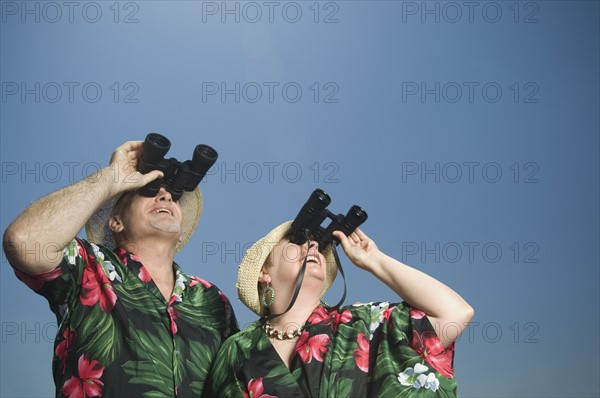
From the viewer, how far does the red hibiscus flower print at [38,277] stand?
3.59m

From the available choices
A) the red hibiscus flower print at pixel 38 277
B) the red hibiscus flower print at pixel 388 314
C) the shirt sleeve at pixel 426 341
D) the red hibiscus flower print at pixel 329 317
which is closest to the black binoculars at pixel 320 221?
the red hibiscus flower print at pixel 329 317

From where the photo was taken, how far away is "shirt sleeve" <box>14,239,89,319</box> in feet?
11.9

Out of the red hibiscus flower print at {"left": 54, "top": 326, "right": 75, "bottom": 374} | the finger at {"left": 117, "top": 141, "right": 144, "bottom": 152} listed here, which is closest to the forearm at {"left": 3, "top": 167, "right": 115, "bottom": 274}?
the red hibiscus flower print at {"left": 54, "top": 326, "right": 75, "bottom": 374}

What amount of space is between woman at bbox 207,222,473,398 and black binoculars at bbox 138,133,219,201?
21.4 inches

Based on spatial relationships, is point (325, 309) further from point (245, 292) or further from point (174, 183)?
point (174, 183)

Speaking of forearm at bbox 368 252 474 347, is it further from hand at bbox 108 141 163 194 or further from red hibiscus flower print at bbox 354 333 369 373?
hand at bbox 108 141 163 194

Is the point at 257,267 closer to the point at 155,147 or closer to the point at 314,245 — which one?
the point at 314,245

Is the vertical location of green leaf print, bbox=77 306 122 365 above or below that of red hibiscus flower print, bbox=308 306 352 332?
below

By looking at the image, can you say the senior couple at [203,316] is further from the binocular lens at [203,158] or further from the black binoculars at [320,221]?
the binocular lens at [203,158]

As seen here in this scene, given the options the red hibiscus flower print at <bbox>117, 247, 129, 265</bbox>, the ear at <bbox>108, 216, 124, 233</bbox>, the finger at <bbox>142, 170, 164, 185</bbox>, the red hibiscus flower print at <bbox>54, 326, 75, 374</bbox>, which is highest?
the finger at <bbox>142, 170, 164, 185</bbox>

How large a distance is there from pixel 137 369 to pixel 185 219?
3.43ft

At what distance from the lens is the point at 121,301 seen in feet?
12.7

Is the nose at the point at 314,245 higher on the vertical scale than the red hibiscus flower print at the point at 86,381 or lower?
higher

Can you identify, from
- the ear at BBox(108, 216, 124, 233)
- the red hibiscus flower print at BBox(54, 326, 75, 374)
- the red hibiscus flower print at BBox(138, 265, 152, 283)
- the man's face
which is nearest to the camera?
the red hibiscus flower print at BBox(54, 326, 75, 374)
